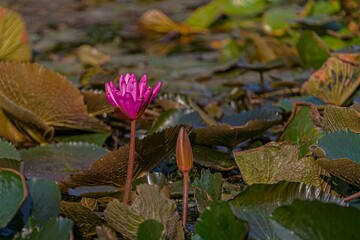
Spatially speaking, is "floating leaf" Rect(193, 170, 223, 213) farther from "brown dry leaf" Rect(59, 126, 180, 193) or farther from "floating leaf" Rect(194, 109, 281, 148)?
"floating leaf" Rect(194, 109, 281, 148)

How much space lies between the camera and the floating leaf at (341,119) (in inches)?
55.9

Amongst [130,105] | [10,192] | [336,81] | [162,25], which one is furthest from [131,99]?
[162,25]

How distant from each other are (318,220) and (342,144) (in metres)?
0.35

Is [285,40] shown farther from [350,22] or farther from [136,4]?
[136,4]

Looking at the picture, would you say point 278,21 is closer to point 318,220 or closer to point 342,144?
point 342,144

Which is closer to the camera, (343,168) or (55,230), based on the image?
(55,230)

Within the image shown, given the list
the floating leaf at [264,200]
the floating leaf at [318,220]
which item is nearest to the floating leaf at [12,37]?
the floating leaf at [264,200]

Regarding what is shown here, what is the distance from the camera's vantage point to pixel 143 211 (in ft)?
3.81

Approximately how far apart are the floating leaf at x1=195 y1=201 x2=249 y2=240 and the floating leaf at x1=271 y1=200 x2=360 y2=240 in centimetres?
6

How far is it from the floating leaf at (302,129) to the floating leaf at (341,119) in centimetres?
9

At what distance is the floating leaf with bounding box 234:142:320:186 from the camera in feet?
4.44

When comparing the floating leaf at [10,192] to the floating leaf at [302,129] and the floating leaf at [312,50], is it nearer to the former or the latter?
the floating leaf at [302,129]

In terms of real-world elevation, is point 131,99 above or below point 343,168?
above

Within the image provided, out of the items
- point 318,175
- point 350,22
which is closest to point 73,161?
point 318,175
